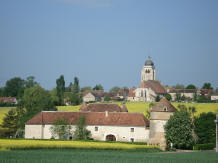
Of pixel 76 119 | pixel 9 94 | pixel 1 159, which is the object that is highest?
pixel 9 94

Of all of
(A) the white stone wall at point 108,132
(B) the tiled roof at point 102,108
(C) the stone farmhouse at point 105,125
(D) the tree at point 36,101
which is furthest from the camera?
(D) the tree at point 36,101

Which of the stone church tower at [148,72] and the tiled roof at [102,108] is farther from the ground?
the stone church tower at [148,72]

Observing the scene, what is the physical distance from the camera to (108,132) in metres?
Result: 72.5

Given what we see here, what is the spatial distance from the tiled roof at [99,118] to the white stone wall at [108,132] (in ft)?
2.01

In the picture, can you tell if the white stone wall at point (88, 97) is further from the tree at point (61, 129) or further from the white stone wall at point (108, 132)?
the tree at point (61, 129)

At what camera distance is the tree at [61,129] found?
70.1 metres

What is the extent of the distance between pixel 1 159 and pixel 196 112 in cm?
6920

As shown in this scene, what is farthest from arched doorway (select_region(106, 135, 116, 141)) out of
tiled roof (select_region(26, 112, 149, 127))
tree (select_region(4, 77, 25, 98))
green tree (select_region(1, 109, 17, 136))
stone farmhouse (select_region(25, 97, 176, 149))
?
tree (select_region(4, 77, 25, 98))

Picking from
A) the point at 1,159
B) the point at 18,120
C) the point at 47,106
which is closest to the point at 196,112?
the point at 47,106

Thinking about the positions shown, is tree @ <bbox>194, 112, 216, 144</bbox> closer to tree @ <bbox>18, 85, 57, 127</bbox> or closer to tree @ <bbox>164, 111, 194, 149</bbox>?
tree @ <bbox>164, 111, 194, 149</bbox>

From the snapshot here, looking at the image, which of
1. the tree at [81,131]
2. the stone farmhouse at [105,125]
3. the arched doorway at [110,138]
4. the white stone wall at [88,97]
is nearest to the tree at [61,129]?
the stone farmhouse at [105,125]

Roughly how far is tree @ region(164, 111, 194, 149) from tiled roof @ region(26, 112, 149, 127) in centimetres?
779

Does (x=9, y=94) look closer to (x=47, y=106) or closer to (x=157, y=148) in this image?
(x=47, y=106)

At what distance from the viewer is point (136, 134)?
7144 centimetres
